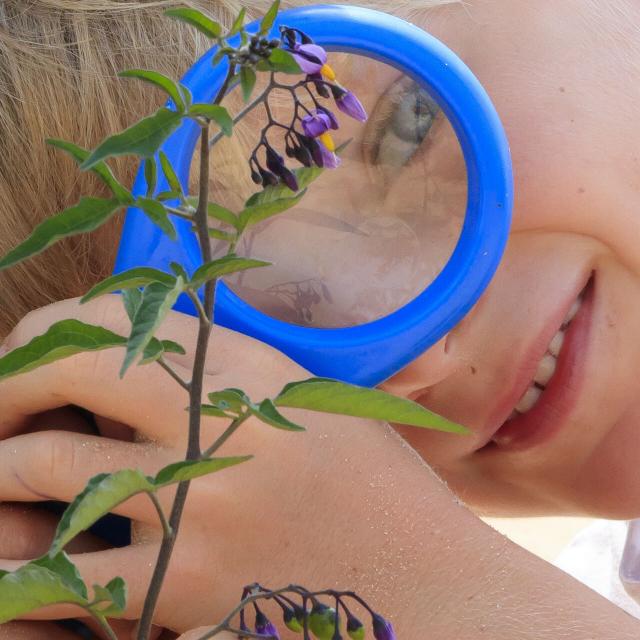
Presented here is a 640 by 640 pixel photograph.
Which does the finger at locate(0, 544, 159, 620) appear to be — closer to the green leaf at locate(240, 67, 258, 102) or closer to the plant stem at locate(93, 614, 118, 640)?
the plant stem at locate(93, 614, 118, 640)

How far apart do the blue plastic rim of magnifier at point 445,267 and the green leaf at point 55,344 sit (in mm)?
436

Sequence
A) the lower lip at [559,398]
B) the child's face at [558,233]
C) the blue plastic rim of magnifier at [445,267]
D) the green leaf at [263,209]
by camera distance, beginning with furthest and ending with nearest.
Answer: the lower lip at [559,398], the child's face at [558,233], the blue plastic rim of magnifier at [445,267], the green leaf at [263,209]

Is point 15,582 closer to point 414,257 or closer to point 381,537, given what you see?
point 381,537

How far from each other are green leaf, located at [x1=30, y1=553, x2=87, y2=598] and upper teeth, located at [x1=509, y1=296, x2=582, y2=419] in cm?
89

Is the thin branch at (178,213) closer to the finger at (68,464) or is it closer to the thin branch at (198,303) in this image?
the thin branch at (198,303)

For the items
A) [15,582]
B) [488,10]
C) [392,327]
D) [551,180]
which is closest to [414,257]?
[392,327]

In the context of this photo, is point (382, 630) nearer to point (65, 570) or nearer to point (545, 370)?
point (65, 570)

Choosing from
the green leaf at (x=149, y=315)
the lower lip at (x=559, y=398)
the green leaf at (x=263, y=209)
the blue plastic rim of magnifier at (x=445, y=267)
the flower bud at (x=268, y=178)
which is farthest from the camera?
the lower lip at (x=559, y=398)

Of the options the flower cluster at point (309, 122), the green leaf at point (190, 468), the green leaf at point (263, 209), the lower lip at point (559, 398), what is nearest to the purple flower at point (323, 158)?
the flower cluster at point (309, 122)

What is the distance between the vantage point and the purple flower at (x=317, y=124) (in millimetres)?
563

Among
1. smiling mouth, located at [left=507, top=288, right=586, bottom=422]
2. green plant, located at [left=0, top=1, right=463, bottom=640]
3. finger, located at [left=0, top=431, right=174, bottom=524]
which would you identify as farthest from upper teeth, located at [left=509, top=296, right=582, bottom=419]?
green plant, located at [left=0, top=1, right=463, bottom=640]

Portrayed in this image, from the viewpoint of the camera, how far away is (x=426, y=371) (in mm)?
1076

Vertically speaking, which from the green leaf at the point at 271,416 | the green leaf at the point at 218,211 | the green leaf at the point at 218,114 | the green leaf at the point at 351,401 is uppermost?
the green leaf at the point at 218,211

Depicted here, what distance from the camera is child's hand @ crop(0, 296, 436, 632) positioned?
790mm
